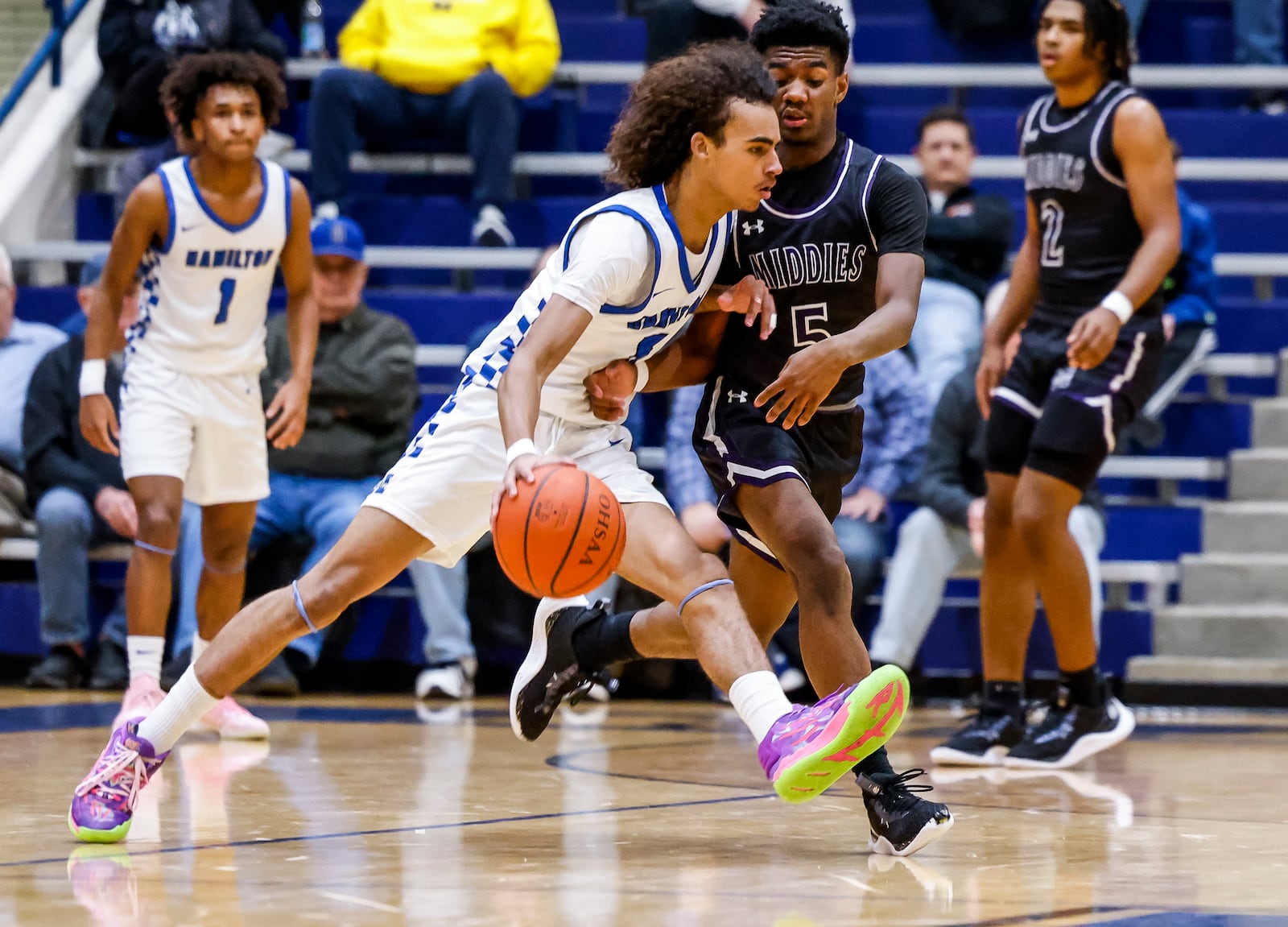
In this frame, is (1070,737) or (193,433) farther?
(193,433)

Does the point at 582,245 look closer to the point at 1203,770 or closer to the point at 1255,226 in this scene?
the point at 1203,770

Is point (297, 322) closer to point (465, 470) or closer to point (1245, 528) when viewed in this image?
point (465, 470)

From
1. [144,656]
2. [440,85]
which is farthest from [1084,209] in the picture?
[440,85]

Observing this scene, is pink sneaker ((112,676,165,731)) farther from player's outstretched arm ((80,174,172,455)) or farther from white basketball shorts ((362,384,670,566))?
white basketball shorts ((362,384,670,566))

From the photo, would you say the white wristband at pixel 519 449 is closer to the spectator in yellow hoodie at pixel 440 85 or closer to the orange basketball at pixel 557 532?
the orange basketball at pixel 557 532

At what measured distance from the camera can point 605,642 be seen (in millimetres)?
4426

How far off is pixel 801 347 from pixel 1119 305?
1341mm

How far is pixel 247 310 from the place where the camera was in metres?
6.06

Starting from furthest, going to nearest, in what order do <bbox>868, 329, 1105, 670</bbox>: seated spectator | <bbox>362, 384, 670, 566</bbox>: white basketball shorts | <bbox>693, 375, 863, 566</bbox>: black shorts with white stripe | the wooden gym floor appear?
<bbox>868, 329, 1105, 670</bbox>: seated spectator, <bbox>693, 375, 863, 566</bbox>: black shorts with white stripe, <bbox>362, 384, 670, 566</bbox>: white basketball shorts, the wooden gym floor

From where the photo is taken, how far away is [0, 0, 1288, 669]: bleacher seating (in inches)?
310

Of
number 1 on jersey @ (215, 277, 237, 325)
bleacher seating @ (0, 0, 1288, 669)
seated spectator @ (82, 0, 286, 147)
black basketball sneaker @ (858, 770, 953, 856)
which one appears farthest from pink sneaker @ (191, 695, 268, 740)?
seated spectator @ (82, 0, 286, 147)

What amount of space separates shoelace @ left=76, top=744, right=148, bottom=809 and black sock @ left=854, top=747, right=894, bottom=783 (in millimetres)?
1498

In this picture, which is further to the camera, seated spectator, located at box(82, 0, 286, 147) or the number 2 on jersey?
seated spectator, located at box(82, 0, 286, 147)

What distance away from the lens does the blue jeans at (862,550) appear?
722cm
